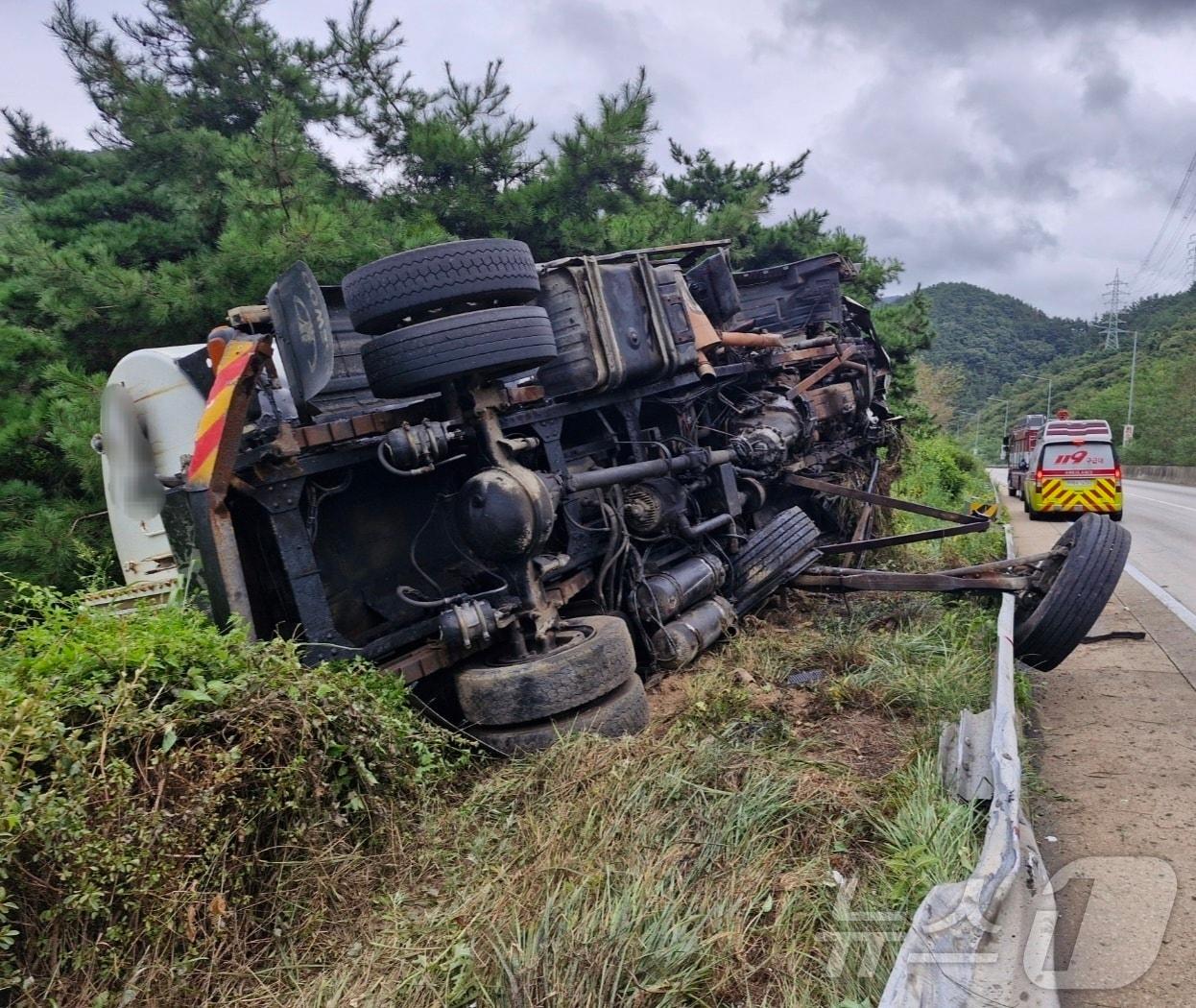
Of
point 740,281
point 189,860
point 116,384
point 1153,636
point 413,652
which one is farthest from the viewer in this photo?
point 740,281

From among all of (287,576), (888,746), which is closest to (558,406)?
(287,576)

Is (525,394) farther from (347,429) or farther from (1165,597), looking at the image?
(1165,597)

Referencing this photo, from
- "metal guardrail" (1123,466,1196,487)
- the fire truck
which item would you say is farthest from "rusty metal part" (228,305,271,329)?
"metal guardrail" (1123,466,1196,487)

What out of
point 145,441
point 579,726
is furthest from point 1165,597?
point 145,441

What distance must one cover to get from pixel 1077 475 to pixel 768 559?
12.3 metres

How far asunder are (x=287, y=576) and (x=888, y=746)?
2513 millimetres

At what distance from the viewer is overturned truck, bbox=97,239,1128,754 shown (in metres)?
3.48

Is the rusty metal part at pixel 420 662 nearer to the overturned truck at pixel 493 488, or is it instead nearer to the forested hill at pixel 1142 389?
the overturned truck at pixel 493 488

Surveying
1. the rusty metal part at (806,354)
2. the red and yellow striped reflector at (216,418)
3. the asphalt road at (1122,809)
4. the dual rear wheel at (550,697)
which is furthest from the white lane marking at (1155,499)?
the red and yellow striped reflector at (216,418)

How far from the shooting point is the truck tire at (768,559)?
5.50 meters

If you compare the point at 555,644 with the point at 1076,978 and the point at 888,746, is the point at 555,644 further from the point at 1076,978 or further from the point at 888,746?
the point at 1076,978

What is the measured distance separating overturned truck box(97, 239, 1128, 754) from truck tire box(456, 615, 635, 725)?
0.01m

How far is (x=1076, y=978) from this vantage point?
8.38 ft

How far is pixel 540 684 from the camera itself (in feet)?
11.4
